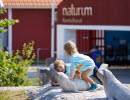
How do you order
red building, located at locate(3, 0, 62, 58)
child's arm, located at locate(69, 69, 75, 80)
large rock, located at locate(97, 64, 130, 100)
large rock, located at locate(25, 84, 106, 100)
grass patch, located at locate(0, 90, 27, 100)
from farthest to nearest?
red building, located at locate(3, 0, 62, 58), grass patch, located at locate(0, 90, 27, 100), child's arm, located at locate(69, 69, 75, 80), large rock, located at locate(25, 84, 106, 100), large rock, located at locate(97, 64, 130, 100)

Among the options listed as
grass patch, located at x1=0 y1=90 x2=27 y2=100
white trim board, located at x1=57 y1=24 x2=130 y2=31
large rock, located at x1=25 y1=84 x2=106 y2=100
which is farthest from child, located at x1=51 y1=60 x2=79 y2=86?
white trim board, located at x1=57 y1=24 x2=130 y2=31

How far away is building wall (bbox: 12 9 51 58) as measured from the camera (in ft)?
103

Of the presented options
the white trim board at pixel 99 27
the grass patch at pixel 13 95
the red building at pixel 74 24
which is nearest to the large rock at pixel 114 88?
the grass patch at pixel 13 95

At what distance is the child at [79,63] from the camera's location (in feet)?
35.6

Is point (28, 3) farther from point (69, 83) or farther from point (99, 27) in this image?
point (69, 83)

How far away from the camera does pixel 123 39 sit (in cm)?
2761

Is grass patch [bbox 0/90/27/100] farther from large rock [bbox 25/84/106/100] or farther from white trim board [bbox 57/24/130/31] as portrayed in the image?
white trim board [bbox 57/24/130/31]

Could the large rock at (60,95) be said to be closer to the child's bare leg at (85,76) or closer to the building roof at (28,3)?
the child's bare leg at (85,76)

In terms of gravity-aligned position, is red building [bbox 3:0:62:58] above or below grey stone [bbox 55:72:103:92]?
above

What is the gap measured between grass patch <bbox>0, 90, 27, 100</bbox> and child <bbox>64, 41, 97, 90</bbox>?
1682mm

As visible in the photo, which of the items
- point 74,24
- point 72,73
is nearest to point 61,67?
point 72,73

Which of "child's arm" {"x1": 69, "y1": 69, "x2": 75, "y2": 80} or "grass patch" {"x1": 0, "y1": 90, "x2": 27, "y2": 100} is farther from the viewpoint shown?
"grass patch" {"x1": 0, "y1": 90, "x2": 27, "y2": 100}

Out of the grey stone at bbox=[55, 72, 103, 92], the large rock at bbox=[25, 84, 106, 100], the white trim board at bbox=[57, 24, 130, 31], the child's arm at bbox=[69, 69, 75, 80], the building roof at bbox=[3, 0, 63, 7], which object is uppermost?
the building roof at bbox=[3, 0, 63, 7]

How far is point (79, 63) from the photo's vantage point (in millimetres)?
10906
